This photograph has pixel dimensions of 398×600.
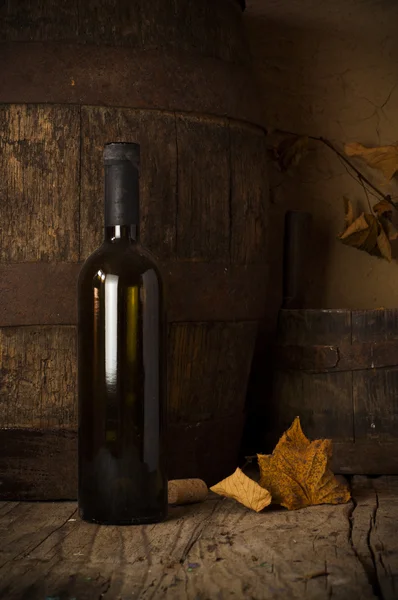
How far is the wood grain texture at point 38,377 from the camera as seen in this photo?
1995mm

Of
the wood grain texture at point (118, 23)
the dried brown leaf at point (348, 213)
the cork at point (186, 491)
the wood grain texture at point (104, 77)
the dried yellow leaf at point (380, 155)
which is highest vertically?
the wood grain texture at point (118, 23)

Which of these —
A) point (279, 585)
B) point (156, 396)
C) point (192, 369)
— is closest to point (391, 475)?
point (192, 369)

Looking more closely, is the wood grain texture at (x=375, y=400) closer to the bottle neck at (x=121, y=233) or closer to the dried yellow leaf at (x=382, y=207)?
the dried yellow leaf at (x=382, y=207)

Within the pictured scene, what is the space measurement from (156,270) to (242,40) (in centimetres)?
78

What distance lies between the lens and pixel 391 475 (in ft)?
7.63

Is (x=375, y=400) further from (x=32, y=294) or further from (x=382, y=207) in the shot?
(x=32, y=294)

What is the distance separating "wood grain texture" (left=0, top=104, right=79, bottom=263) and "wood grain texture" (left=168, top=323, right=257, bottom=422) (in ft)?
1.17

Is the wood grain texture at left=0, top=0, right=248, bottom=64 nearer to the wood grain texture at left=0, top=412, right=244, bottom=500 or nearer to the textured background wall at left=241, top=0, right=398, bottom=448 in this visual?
the textured background wall at left=241, top=0, right=398, bottom=448

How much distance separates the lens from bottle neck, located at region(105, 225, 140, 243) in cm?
182

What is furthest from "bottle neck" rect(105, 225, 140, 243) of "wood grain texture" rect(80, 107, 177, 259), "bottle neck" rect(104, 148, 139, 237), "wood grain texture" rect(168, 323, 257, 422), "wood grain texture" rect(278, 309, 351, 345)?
"wood grain texture" rect(278, 309, 351, 345)

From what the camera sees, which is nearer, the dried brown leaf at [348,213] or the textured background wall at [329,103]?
the dried brown leaf at [348,213]

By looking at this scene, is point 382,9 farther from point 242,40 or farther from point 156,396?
point 156,396

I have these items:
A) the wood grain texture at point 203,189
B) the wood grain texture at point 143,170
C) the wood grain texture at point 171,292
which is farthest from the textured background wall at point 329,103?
the wood grain texture at point 143,170

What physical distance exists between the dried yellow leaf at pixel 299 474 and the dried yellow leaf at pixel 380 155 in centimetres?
96
